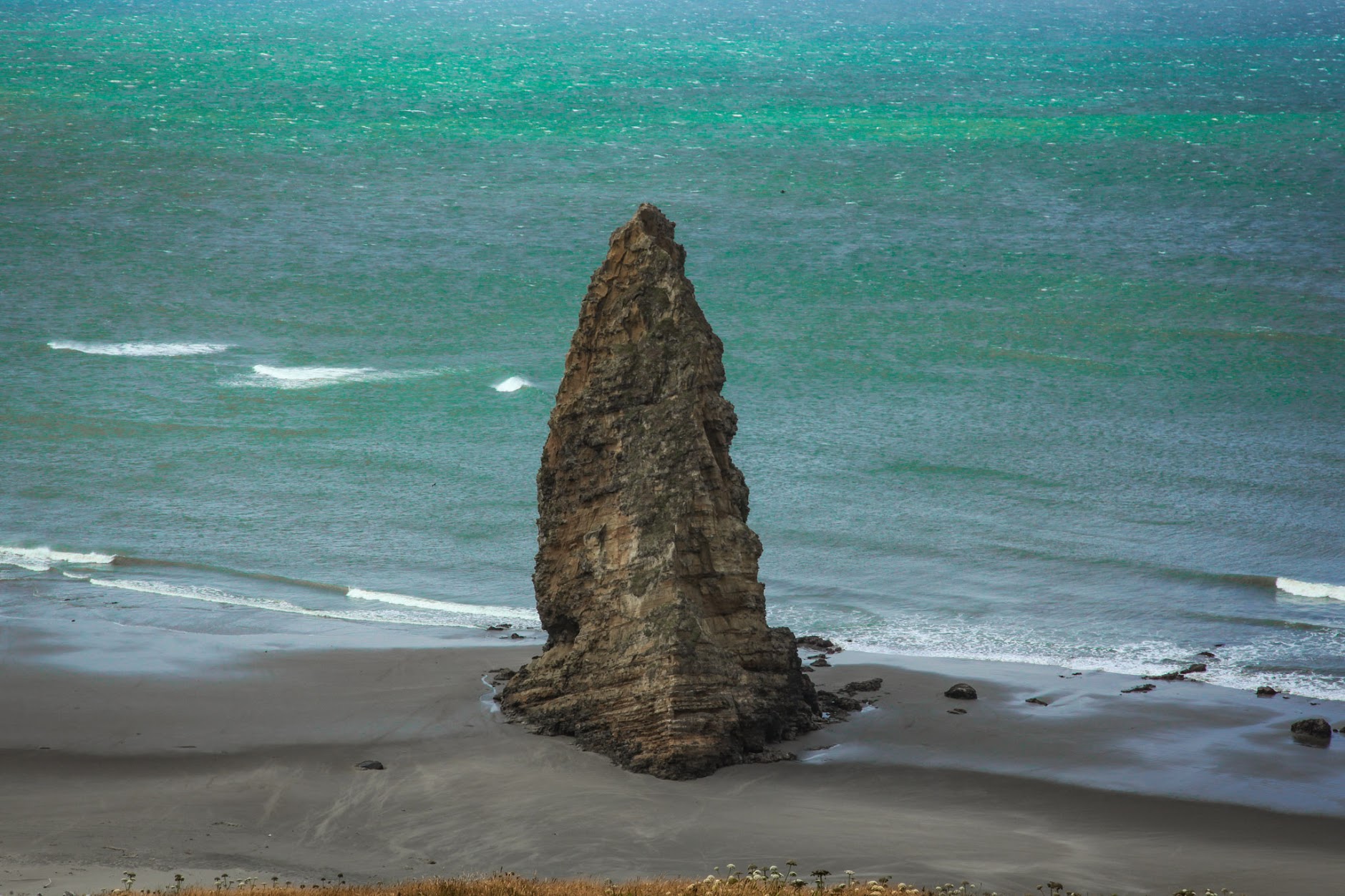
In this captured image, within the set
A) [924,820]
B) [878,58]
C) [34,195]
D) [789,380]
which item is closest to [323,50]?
[34,195]

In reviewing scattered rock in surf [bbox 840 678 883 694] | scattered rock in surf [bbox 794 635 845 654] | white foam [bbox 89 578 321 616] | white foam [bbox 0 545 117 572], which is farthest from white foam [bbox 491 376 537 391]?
scattered rock in surf [bbox 840 678 883 694]

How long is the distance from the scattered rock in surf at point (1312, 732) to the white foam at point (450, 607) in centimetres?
1164

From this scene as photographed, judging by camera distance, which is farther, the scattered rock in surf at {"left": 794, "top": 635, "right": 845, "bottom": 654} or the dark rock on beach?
the scattered rock in surf at {"left": 794, "top": 635, "right": 845, "bottom": 654}

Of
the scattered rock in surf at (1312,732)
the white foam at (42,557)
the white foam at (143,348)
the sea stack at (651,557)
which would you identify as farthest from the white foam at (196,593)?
the white foam at (143,348)

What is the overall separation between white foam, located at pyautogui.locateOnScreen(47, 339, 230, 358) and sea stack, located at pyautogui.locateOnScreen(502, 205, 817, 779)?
3119 cm

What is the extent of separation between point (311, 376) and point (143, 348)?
6.37 meters

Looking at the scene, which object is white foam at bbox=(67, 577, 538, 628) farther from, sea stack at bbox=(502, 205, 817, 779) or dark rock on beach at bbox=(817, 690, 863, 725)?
dark rock on beach at bbox=(817, 690, 863, 725)

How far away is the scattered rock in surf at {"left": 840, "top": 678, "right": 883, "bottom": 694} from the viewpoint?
1869cm

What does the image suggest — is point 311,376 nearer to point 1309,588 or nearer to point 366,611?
point 366,611

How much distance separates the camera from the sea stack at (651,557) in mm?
15414

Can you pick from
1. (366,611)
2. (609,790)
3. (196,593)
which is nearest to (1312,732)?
(609,790)

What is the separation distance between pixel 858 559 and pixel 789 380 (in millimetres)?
15061

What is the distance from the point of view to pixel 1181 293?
50.2 meters

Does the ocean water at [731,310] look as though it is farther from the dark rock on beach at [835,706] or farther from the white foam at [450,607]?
the dark rock on beach at [835,706]
